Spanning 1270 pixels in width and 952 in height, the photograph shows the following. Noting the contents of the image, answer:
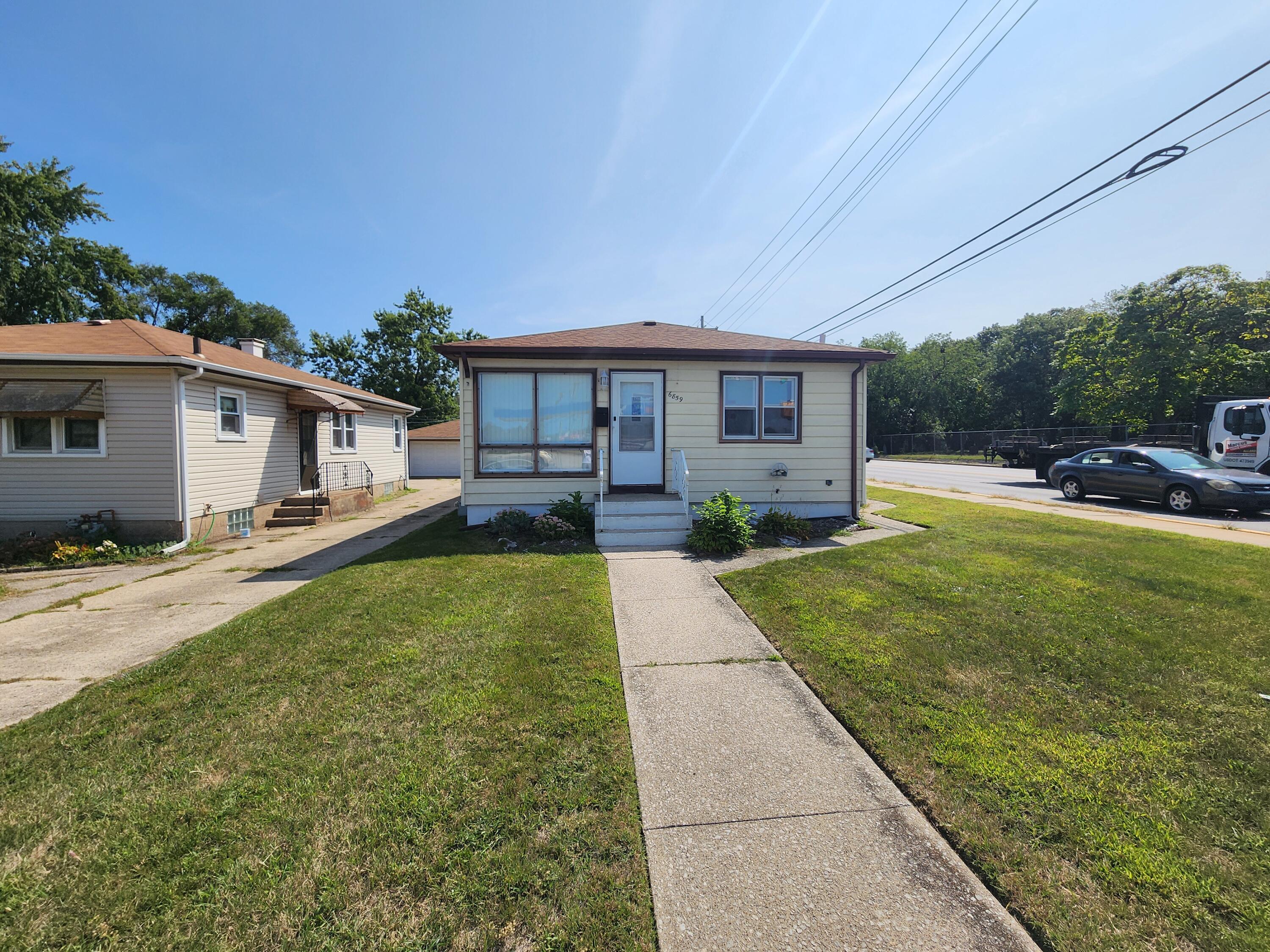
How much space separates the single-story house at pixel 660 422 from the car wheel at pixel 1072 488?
288 inches

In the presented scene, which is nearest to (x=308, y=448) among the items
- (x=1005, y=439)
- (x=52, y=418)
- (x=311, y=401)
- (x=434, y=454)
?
(x=311, y=401)

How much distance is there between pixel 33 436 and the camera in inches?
342

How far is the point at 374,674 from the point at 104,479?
896 centimetres

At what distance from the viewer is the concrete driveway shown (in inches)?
156

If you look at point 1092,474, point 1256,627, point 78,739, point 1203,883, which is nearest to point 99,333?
point 78,739

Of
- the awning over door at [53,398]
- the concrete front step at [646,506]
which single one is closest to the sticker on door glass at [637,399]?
the concrete front step at [646,506]

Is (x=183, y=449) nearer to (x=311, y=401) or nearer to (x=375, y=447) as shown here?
(x=311, y=401)

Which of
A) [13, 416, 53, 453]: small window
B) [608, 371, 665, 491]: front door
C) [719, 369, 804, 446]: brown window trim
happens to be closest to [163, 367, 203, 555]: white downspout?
[13, 416, 53, 453]: small window

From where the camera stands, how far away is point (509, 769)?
2582 millimetres

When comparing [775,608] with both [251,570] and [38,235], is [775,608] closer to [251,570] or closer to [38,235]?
[251,570]

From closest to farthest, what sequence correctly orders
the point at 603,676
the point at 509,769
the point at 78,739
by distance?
the point at 509,769 → the point at 78,739 → the point at 603,676

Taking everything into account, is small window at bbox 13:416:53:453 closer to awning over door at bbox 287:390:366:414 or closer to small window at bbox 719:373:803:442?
awning over door at bbox 287:390:366:414

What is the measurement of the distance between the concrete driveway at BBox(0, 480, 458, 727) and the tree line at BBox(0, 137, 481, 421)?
1249 cm

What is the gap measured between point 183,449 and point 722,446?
9.44m
